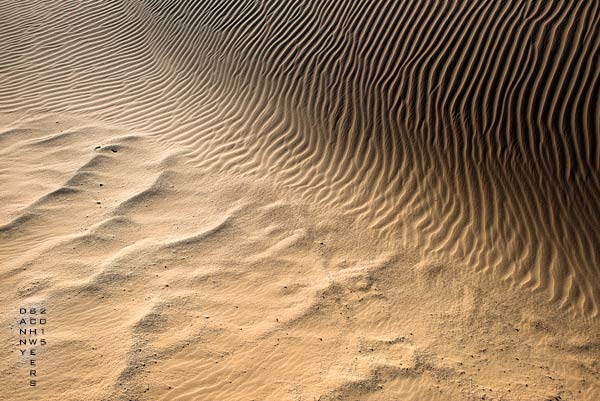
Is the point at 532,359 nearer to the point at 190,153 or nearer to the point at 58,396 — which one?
the point at 58,396

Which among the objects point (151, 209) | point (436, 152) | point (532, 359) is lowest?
point (151, 209)

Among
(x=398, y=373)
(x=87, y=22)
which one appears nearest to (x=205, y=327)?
(x=398, y=373)

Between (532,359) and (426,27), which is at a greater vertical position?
(426,27)

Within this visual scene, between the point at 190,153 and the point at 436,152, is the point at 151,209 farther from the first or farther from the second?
the point at 436,152

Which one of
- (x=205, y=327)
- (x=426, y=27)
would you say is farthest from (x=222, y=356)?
(x=426, y=27)

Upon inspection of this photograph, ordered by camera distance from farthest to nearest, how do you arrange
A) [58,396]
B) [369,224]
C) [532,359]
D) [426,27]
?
1. [426,27]
2. [369,224]
3. [532,359]
4. [58,396]

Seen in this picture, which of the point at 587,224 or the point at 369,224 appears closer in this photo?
the point at 587,224

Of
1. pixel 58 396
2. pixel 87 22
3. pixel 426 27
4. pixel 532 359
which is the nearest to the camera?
pixel 58 396
